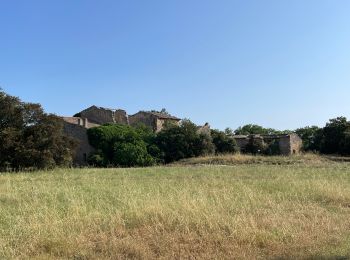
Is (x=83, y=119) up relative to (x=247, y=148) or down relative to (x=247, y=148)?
up

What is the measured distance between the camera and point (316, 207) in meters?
11.7

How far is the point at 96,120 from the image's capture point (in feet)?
212

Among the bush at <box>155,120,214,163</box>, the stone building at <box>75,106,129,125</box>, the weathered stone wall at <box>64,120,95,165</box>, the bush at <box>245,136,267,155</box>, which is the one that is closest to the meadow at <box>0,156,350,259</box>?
the bush at <box>155,120,214,163</box>

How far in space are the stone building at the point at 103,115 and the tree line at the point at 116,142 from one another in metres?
7.26

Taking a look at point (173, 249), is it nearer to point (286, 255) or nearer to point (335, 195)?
point (286, 255)

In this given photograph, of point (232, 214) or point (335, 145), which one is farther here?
point (335, 145)

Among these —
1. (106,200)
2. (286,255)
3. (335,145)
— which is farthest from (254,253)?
(335,145)

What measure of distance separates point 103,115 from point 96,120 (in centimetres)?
143

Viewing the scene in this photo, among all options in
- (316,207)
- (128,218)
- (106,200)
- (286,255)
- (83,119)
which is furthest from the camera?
(83,119)

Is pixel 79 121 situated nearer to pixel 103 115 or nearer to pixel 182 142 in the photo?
pixel 103 115

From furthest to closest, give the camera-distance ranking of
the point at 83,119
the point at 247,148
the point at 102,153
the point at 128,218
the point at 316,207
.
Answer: the point at 247,148 < the point at 83,119 < the point at 102,153 < the point at 316,207 < the point at 128,218

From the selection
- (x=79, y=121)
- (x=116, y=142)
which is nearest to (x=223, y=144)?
(x=116, y=142)

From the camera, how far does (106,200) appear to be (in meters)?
12.7

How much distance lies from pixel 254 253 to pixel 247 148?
200ft
